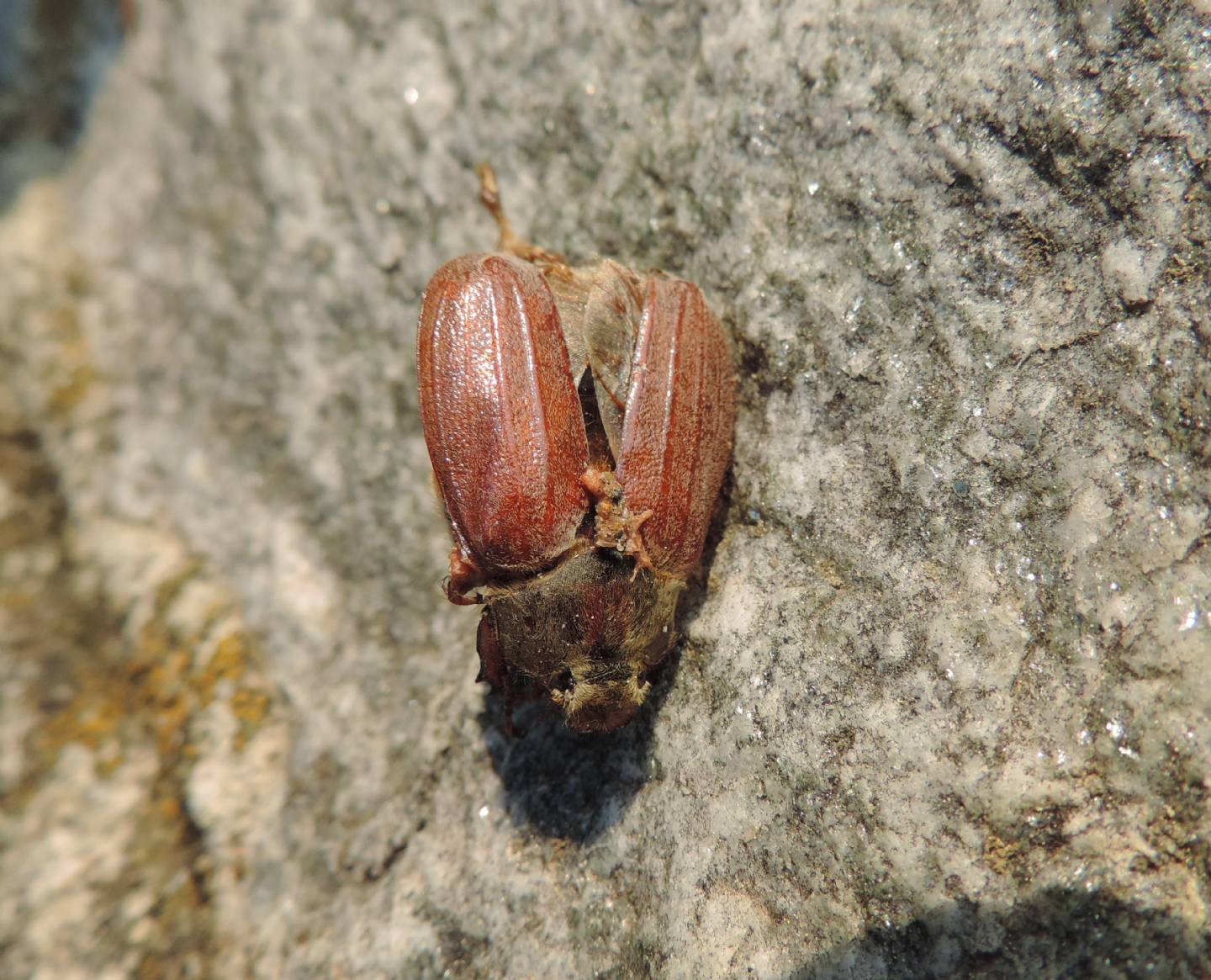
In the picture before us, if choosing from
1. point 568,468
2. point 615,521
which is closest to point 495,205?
point 568,468

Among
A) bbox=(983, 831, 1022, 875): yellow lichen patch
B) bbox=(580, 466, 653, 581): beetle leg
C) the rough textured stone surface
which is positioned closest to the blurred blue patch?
the rough textured stone surface

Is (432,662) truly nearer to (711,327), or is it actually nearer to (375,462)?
(375,462)

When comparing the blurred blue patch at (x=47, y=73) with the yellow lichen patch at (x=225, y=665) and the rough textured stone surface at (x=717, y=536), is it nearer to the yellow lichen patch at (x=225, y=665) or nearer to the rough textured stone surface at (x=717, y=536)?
the rough textured stone surface at (x=717, y=536)

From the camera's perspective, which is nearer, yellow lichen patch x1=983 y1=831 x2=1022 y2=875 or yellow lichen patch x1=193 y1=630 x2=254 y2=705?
yellow lichen patch x1=983 y1=831 x2=1022 y2=875

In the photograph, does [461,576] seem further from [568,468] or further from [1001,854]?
[1001,854]

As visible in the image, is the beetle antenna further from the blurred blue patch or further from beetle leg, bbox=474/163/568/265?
the blurred blue patch

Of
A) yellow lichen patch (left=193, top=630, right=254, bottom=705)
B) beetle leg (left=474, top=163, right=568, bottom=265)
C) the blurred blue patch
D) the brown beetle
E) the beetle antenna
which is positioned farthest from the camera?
the blurred blue patch

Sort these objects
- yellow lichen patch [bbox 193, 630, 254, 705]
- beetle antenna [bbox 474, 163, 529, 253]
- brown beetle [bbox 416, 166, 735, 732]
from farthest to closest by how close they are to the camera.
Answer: yellow lichen patch [bbox 193, 630, 254, 705]
beetle antenna [bbox 474, 163, 529, 253]
brown beetle [bbox 416, 166, 735, 732]
